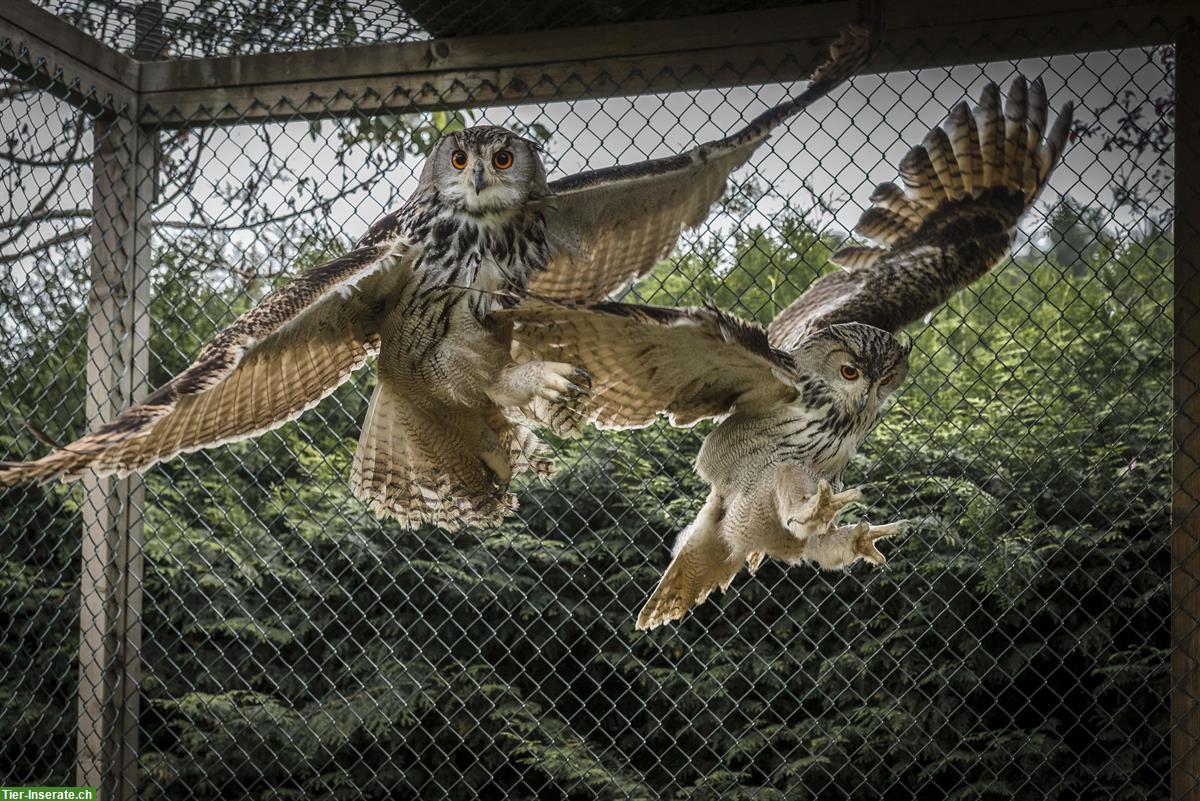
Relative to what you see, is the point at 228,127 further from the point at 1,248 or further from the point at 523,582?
the point at 523,582

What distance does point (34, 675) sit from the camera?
143 inches

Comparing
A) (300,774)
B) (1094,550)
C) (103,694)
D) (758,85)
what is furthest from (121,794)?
(1094,550)

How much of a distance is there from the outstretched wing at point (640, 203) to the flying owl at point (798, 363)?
0.28 m

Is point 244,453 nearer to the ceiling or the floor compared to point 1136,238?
nearer to the floor

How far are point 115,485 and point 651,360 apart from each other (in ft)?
5.75

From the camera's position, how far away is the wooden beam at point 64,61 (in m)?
2.92

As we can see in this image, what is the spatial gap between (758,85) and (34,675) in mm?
2658

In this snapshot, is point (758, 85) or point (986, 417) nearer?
point (758, 85)

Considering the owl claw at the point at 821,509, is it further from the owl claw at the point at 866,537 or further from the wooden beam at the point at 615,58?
the wooden beam at the point at 615,58

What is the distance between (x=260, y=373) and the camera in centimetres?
222

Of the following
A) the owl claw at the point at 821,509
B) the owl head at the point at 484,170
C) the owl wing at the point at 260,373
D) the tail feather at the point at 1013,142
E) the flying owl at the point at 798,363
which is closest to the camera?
the owl wing at the point at 260,373

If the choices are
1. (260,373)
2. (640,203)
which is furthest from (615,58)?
(260,373)

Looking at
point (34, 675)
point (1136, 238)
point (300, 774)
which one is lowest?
point (300, 774)

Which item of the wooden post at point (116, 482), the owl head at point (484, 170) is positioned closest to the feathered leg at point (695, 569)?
the owl head at point (484, 170)
